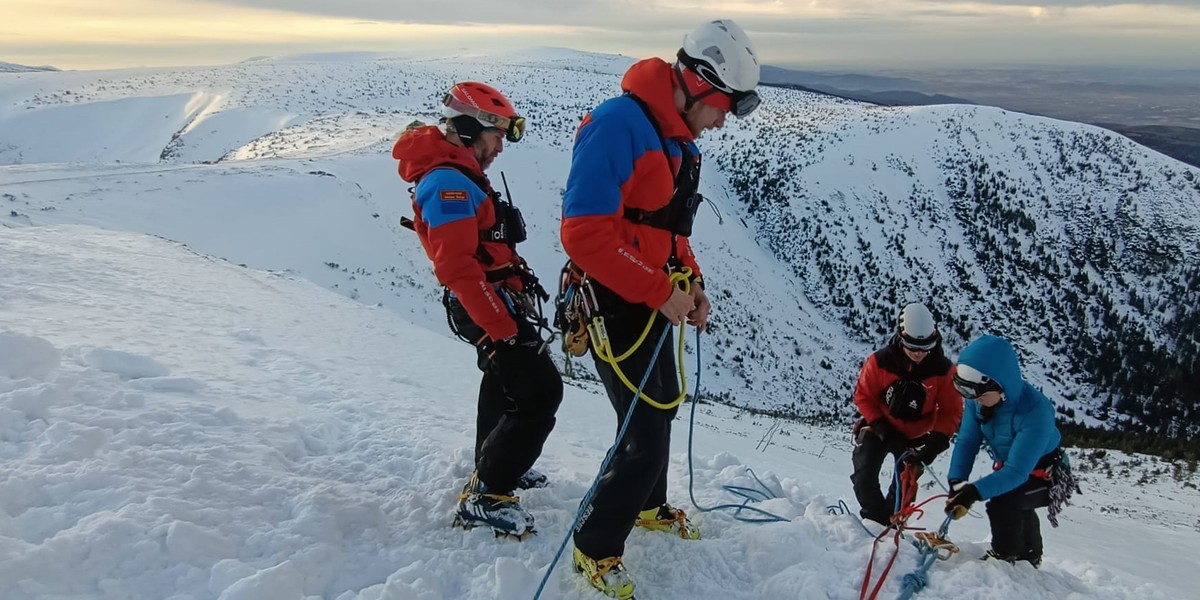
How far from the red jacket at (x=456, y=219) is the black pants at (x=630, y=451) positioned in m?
0.66

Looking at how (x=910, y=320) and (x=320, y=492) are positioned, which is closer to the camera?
(x=320, y=492)

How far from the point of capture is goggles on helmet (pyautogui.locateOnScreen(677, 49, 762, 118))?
3027mm

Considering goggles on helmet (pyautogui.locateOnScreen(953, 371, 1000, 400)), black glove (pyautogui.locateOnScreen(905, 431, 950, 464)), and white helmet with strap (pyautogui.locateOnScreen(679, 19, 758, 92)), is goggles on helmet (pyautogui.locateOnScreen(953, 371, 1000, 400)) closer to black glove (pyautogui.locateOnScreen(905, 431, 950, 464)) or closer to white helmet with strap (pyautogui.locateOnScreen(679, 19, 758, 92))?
black glove (pyautogui.locateOnScreen(905, 431, 950, 464))

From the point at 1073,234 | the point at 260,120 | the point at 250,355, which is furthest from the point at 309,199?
the point at 1073,234

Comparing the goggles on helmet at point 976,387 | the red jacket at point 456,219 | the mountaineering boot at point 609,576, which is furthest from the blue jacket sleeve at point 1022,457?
the red jacket at point 456,219

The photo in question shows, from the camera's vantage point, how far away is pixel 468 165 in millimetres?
3672

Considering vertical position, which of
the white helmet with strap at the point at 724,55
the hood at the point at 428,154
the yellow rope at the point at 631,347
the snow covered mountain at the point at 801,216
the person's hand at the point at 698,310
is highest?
the white helmet with strap at the point at 724,55

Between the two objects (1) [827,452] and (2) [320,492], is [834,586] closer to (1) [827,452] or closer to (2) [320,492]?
(2) [320,492]

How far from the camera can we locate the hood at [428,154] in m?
3.64

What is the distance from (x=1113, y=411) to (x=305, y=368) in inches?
1124

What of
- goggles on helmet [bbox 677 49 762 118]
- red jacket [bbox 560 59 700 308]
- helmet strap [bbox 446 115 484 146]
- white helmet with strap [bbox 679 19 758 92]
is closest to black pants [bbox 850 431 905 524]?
red jacket [bbox 560 59 700 308]

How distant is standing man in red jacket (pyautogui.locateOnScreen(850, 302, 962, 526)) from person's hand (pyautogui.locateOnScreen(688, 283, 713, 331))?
2.57 m

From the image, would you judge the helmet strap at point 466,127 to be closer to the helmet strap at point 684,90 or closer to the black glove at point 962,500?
the helmet strap at point 684,90

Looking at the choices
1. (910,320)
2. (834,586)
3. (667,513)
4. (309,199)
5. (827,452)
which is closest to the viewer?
(834,586)
